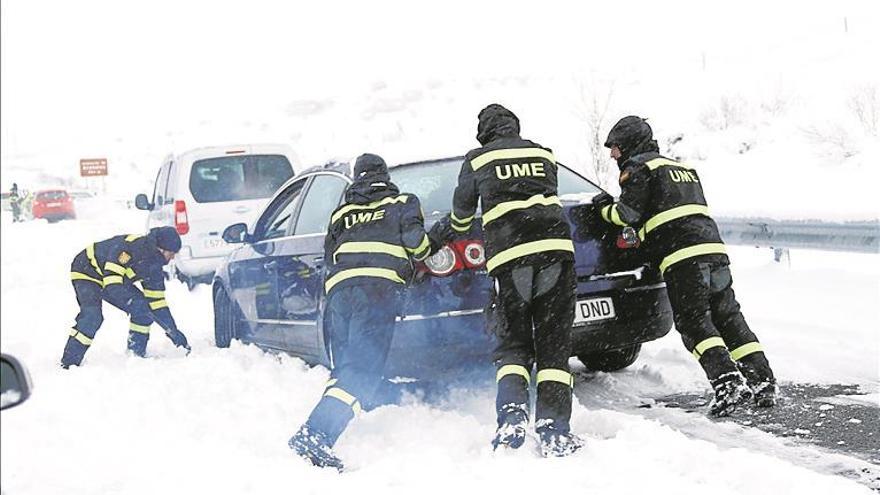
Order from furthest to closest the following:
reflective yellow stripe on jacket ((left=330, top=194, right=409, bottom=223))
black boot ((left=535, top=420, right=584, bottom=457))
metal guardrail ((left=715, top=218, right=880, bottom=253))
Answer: metal guardrail ((left=715, top=218, right=880, bottom=253)) → reflective yellow stripe on jacket ((left=330, top=194, right=409, bottom=223)) → black boot ((left=535, top=420, right=584, bottom=457))

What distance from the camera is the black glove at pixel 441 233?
480 centimetres

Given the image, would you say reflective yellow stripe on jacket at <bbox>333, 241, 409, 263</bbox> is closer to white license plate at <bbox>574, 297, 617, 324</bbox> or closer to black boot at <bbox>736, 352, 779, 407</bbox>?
white license plate at <bbox>574, 297, 617, 324</bbox>

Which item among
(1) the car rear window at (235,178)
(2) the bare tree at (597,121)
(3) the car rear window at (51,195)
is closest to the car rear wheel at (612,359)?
(1) the car rear window at (235,178)

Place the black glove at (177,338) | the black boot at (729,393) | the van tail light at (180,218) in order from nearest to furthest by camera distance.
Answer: the black boot at (729,393), the black glove at (177,338), the van tail light at (180,218)

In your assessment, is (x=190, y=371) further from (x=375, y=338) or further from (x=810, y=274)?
(x=810, y=274)

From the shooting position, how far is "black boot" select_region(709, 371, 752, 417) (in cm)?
486

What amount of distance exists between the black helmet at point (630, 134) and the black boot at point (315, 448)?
230cm

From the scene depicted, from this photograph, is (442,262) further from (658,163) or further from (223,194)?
(223,194)

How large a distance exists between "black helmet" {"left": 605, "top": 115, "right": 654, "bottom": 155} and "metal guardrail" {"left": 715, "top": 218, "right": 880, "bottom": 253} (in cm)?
242

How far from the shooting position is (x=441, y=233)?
4824mm

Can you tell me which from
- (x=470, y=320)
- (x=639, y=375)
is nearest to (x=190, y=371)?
(x=470, y=320)

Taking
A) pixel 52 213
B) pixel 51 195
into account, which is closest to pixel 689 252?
pixel 52 213

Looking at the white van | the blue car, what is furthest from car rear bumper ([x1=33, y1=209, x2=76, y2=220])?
the blue car

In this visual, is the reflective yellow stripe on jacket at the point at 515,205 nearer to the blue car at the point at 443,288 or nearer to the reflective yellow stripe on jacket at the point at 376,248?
the blue car at the point at 443,288
